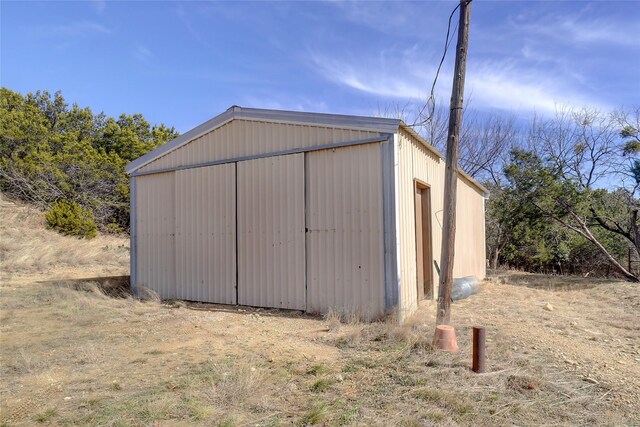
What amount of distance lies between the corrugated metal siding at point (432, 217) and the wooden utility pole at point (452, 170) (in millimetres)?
1128

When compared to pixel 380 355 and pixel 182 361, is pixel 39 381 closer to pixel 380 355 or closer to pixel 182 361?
pixel 182 361

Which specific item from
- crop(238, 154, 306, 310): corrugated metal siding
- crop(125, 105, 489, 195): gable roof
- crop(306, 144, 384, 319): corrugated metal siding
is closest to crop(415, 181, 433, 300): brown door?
crop(125, 105, 489, 195): gable roof

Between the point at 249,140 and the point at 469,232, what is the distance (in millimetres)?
6586

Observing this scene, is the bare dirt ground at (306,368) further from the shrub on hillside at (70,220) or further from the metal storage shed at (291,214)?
the shrub on hillside at (70,220)

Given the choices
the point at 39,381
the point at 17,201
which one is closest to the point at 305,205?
the point at 39,381

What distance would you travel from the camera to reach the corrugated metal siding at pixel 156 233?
8859 millimetres

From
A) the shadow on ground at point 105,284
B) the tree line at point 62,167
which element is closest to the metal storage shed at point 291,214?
the shadow on ground at point 105,284

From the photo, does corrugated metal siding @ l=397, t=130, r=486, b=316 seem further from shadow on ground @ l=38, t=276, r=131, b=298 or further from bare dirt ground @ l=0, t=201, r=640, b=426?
shadow on ground @ l=38, t=276, r=131, b=298

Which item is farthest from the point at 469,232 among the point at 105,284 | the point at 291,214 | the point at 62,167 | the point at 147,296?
the point at 62,167

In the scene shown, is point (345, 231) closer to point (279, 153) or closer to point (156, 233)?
point (279, 153)

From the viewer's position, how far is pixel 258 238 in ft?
24.6

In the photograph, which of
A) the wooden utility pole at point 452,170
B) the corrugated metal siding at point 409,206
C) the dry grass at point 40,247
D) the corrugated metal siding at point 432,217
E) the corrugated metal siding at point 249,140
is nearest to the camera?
the wooden utility pole at point 452,170

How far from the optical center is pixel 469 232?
437 inches

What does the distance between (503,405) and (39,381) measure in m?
4.25
